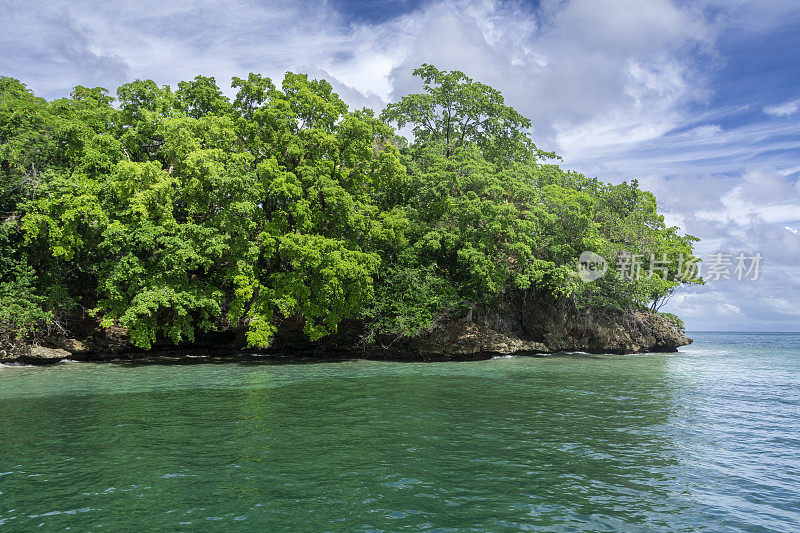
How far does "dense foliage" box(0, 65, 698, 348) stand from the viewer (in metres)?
26.2

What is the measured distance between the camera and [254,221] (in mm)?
29500

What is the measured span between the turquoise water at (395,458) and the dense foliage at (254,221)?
391 inches

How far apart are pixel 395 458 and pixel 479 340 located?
25500mm

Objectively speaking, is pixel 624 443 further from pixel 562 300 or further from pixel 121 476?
pixel 562 300

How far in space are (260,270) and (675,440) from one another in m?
23.9

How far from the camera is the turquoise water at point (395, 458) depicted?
6.69 metres

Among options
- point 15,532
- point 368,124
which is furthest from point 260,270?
point 15,532

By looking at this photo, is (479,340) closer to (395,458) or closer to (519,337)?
(519,337)

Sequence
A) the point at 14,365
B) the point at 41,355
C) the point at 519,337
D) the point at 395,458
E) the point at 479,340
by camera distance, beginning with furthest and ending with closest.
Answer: the point at 519,337 → the point at 479,340 → the point at 41,355 → the point at 14,365 → the point at 395,458

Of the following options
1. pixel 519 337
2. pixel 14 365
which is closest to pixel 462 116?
pixel 519 337

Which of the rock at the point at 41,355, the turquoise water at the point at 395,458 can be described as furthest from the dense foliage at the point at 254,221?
the turquoise water at the point at 395,458

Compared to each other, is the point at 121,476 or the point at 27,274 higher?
the point at 27,274

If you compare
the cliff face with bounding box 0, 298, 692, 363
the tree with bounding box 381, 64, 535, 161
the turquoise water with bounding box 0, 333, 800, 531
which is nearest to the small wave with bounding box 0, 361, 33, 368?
the cliff face with bounding box 0, 298, 692, 363

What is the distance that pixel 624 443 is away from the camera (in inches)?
414
